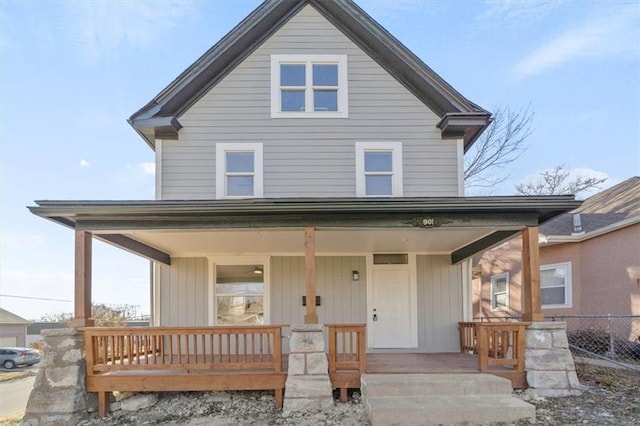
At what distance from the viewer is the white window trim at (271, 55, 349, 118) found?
29.3 feet

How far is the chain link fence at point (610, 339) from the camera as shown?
31.4 feet

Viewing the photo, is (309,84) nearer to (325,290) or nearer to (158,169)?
(158,169)

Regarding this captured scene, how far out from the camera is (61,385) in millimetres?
6070

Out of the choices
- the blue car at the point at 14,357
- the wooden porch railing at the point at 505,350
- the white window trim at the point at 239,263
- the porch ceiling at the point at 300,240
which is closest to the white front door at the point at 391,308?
the porch ceiling at the point at 300,240

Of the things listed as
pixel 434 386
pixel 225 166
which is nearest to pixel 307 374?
pixel 434 386

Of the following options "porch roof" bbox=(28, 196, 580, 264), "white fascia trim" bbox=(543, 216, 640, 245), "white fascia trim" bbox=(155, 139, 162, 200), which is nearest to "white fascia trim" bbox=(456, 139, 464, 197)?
"porch roof" bbox=(28, 196, 580, 264)

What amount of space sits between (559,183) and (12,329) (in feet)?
116

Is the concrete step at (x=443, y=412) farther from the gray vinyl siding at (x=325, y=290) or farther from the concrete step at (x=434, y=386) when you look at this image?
the gray vinyl siding at (x=325, y=290)

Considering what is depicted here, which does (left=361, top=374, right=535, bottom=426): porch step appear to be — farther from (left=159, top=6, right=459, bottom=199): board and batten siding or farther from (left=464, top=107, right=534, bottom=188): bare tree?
(left=464, top=107, right=534, bottom=188): bare tree

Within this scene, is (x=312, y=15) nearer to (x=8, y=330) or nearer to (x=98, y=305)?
(x=98, y=305)

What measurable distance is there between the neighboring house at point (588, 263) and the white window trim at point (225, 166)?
7840 millimetres

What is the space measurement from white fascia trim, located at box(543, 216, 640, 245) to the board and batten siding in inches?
206

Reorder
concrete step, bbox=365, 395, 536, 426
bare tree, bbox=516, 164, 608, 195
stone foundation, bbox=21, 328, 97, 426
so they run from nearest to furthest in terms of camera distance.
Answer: concrete step, bbox=365, 395, 536, 426 → stone foundation, bbox=21, 328, 97, 426 → bare tree, bbox=516, 164, 608, 195

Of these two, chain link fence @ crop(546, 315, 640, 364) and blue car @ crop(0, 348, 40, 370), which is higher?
chain link fence @ crop(546, 315, 640, 364)
